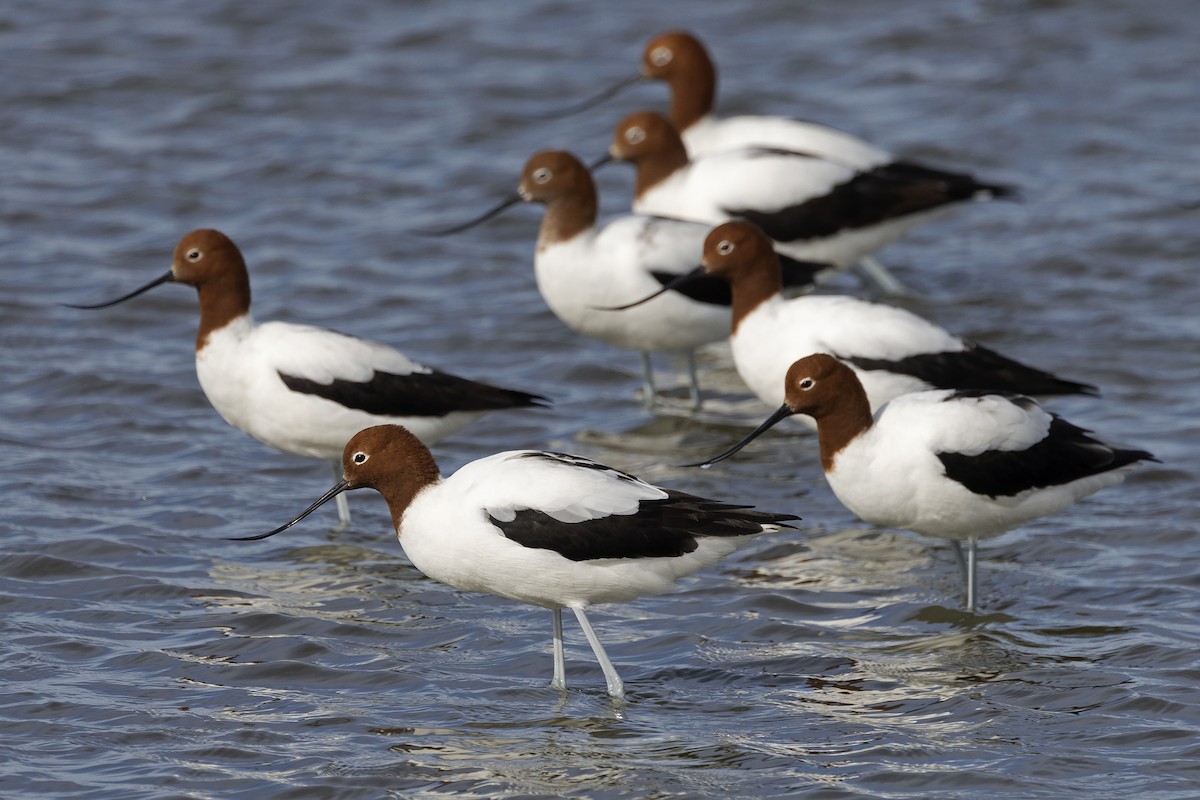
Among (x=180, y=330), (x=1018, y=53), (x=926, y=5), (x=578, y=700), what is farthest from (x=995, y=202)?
(x=578, y=700)

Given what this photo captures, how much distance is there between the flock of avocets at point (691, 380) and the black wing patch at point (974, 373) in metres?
0.01

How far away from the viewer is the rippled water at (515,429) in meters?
6.78

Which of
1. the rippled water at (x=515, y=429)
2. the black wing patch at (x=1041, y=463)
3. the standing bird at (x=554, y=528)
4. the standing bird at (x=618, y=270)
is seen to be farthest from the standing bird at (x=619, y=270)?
the standing bird at (x=554, y=528)

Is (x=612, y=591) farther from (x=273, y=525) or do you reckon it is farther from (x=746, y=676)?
(x=273, y=525)

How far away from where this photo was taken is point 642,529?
7.04m

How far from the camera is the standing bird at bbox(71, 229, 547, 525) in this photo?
9.02m

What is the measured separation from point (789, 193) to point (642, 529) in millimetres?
5549

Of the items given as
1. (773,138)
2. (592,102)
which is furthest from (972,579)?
(592,102)

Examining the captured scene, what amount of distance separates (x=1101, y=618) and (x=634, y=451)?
3.11 metres

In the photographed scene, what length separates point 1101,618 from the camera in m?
7.96

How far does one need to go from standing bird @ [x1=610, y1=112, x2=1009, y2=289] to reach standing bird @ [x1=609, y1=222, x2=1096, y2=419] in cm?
220

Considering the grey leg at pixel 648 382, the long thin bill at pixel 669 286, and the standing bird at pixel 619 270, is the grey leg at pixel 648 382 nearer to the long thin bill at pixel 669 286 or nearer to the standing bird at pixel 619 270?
the standing bird at pixel 619 270

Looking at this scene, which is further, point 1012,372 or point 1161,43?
point 1161,43

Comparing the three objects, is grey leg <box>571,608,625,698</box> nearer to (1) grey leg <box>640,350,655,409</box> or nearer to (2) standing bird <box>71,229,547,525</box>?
(2) standing bird <box>71,229,547,525</box>
